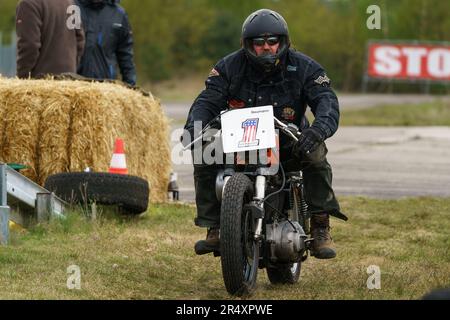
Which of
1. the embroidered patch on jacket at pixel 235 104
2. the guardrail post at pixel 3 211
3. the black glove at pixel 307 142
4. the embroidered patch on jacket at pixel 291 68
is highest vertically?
the embroidered patch on jacket at pixel 291 68

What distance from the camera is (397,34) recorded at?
227 feet

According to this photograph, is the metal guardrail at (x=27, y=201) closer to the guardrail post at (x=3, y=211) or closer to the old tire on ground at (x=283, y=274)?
the guardrail post at (x=3, y=211)

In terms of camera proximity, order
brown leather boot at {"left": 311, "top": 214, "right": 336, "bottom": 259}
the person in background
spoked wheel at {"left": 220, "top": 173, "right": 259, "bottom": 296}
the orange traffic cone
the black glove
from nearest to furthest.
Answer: spoked wheel at {"left": 220, "top": 173, "right": 259, "bottom": 296} < the black glove < brown leather boot at {"left": 311, "top": 214, "right": 336, "bottom": 259} < the orange traffic cone < the person in background

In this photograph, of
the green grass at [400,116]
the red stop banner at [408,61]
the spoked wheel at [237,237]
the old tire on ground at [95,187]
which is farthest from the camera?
the red stop banner at [408,61]

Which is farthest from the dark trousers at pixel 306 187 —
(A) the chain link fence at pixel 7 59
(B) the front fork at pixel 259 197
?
(A) the chain link fence at pixel 7 59

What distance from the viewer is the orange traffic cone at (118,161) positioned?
1138 cm

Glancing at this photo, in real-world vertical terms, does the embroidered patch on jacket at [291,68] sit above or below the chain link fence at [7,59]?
below

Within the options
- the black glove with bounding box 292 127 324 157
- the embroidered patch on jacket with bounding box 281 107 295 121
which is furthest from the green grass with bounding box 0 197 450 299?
the embroidered patch on jacket with bounding box 281 107 295 121

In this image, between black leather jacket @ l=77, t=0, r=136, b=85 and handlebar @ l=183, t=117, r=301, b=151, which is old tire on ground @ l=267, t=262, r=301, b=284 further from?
black leather jacket @ l=77, t=0, r=136, b=85

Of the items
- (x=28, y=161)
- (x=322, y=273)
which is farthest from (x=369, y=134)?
(x=322, y=273)

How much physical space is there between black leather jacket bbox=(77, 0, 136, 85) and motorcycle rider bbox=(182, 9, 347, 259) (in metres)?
4.75

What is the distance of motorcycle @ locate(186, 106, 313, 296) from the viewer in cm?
744

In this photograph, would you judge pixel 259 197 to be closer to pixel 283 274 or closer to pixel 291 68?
pixel 283 274

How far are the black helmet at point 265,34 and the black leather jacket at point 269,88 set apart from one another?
0.39 feet
